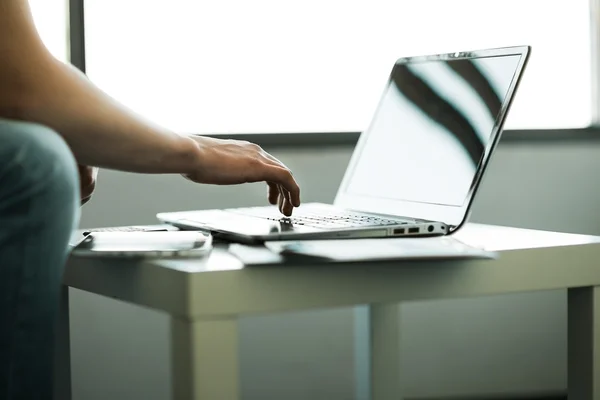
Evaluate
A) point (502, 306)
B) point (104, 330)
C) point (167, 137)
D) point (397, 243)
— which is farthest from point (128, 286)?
point (502, 306)

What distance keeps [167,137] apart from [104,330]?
995 millimetres

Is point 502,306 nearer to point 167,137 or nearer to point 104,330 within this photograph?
point 104,330

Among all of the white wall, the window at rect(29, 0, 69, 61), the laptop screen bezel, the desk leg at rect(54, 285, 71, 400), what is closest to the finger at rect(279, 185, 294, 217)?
the laptop screen bezel

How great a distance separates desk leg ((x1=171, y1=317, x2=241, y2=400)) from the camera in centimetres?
84

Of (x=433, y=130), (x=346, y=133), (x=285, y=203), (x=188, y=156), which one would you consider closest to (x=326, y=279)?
(x=188, y=156)

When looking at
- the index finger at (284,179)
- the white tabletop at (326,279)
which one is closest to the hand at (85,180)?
the white tabletop at (326,279)

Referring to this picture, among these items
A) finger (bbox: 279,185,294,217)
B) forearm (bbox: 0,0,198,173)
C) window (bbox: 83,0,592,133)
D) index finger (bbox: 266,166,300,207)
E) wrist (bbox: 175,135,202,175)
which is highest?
window (bbox: 83,0,592,133)

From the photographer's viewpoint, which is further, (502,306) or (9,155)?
(502,306)

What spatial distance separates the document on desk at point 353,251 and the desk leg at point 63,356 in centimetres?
31

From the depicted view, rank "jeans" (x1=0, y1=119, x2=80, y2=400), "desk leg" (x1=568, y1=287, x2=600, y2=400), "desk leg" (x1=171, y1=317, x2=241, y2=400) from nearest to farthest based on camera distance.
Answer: "jeans" (x1=0, y1=119, x2=80, y2=400)
"desk leg" (x1=171, y1=317, x2=241, y2=400)
"desk leg" (x1=568, y1=287, x2=600, y2=400)

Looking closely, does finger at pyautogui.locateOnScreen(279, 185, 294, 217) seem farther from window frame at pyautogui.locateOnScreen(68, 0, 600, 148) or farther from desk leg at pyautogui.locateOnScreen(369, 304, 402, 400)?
window frame at pyautogui.locateOnScreen(68, 0, 600, 148)

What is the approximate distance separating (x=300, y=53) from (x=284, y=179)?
946 mm

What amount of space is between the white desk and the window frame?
865mm

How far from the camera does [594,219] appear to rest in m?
2.20
